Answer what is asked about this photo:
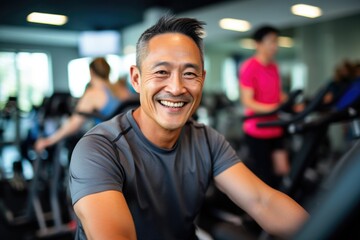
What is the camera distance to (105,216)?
2.59ft

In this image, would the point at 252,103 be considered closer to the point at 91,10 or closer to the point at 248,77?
the point at 248,77

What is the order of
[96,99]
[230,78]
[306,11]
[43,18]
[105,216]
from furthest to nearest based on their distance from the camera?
[230,78], [306,11], [96,99], [43,18], [105,216]

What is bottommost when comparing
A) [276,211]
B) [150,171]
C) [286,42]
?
[276,211]

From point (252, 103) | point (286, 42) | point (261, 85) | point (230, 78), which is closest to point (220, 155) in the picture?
point (252, 103)

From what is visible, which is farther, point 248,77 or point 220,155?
point 248,77

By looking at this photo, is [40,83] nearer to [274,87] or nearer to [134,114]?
[274,87]

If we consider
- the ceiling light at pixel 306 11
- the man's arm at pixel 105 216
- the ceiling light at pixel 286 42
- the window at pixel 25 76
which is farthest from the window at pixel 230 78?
the man's arm at pixel 105 216

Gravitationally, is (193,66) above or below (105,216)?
above

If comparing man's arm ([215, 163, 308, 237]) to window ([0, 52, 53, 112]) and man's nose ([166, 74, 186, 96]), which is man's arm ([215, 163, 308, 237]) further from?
window ([0, 52, 53, 112])

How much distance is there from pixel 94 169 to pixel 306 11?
14.7 feet

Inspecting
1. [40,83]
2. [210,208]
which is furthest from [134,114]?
[40,83]

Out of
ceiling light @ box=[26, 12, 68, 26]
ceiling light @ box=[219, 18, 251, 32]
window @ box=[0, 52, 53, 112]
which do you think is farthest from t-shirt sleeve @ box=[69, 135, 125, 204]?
window @ box=[0, 52, 53, 112]

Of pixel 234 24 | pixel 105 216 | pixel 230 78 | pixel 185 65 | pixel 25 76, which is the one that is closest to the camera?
pixel 105 216

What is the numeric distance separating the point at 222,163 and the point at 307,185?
4.77ft
